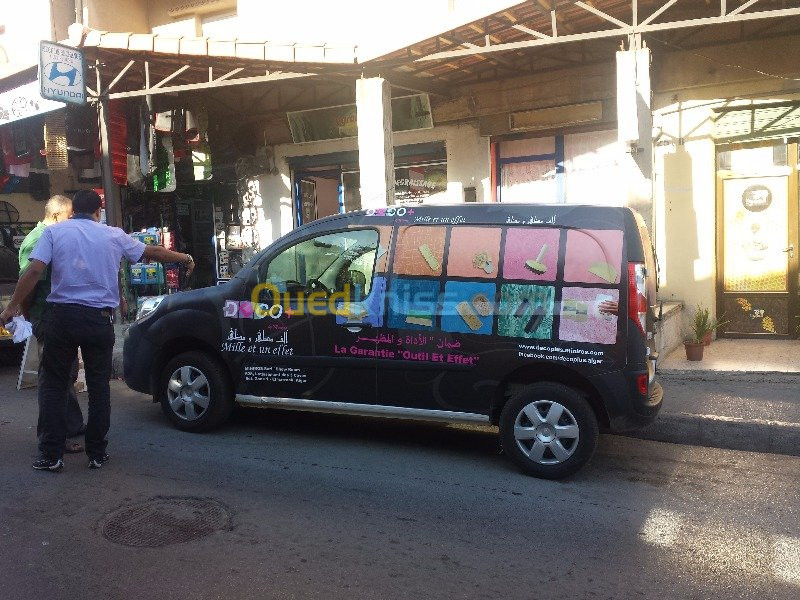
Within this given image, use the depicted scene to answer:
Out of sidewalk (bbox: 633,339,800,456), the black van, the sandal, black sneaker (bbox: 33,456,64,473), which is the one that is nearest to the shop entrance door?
sidewalk (bbox: 633,339,800,456)

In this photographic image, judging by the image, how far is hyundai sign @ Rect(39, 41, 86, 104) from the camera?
10.1 meters

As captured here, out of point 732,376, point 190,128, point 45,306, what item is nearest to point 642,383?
point 732,376

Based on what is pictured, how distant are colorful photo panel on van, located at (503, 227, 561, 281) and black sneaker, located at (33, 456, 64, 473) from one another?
333cm

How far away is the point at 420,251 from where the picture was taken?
5.34 m

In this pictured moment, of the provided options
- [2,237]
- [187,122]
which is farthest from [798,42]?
[2,237]

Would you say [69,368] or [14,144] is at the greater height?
[14,144]

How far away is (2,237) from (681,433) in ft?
41.1

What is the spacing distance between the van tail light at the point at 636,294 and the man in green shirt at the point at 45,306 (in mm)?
3884

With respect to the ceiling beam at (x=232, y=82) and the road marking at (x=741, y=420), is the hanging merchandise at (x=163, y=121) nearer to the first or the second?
the ceiling beam at (x=232, y=82)

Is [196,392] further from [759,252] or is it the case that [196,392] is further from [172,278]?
[759,252]

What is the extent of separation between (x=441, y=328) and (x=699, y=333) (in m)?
5.02

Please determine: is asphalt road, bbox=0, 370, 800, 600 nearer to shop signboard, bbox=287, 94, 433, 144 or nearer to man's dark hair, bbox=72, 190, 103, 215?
man's dark hair, bbox=72, 190, 103, 215

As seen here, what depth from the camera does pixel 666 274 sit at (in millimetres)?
10062

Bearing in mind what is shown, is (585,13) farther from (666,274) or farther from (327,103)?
(327,103)
